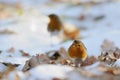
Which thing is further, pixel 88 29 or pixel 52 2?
pixel 52 2

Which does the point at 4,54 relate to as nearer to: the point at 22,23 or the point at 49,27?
the point at 49,27

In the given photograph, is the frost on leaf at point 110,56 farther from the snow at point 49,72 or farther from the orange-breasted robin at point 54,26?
the orange-breasted robin at point 54,26

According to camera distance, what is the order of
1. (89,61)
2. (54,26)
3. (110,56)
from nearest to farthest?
(89,61), (110,56), (54,26)

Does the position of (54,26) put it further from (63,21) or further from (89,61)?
(89,61)

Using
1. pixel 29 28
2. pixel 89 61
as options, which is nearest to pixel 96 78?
pixel 89 61

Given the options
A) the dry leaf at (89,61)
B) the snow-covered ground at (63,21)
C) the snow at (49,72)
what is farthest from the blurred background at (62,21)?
the snow at (49,72)

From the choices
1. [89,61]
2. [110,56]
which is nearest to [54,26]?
[110,56]

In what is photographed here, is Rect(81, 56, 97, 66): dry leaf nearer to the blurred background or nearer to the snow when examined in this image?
the snow

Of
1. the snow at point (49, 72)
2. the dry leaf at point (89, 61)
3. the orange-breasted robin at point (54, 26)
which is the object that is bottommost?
the snow at point (49, 72)
